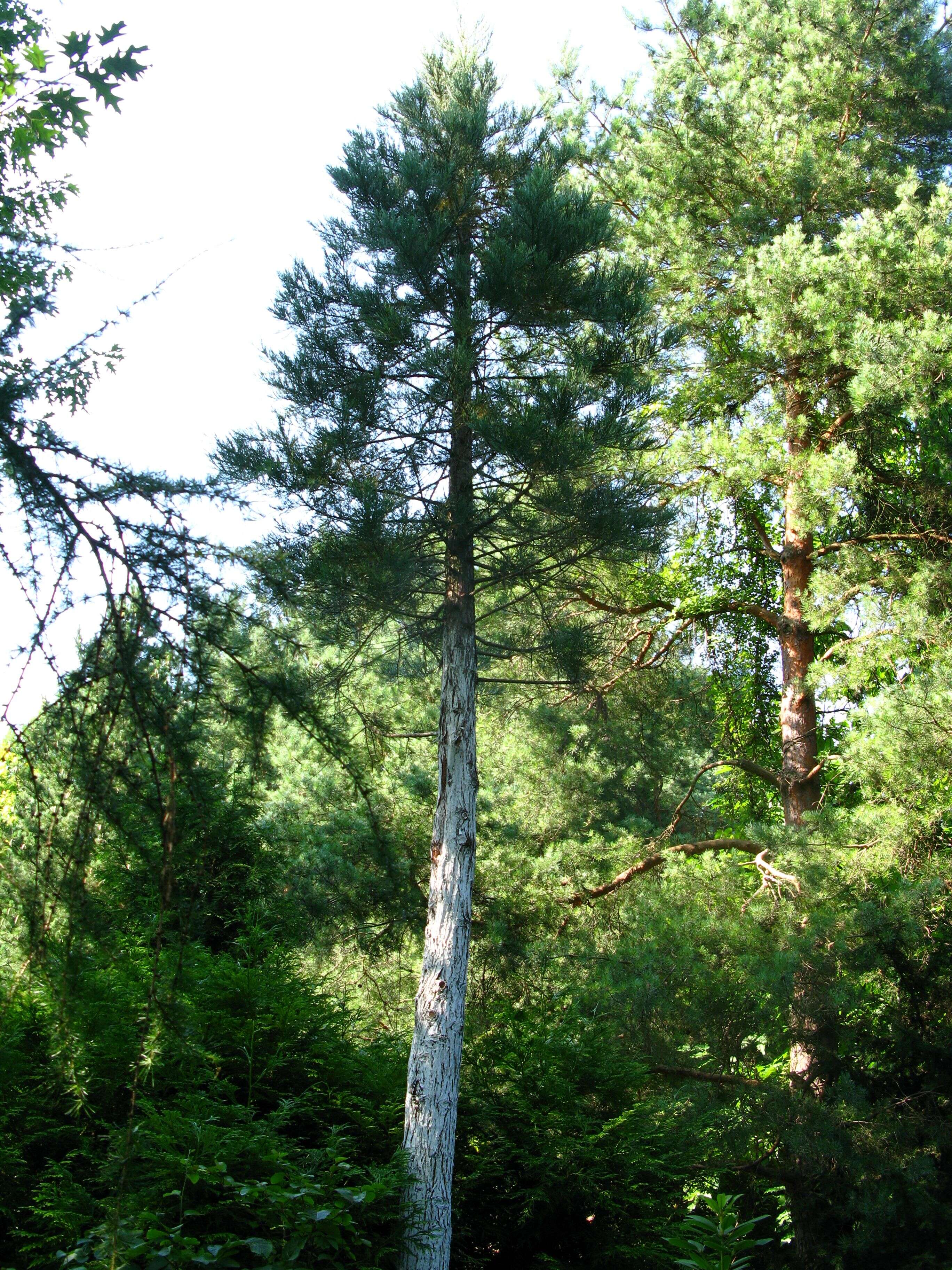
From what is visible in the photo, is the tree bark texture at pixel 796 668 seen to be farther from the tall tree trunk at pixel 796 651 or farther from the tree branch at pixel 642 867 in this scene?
the tree branch at pixel 642 867

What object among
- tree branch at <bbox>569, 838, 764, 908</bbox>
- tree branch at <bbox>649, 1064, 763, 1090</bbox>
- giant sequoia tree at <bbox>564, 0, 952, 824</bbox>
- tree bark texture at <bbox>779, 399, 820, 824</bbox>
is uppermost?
giant sequoia tree at <bbox>564, 0, 952, 824</bbox>

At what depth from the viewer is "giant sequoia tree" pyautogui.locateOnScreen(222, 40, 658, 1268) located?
21.4 feet

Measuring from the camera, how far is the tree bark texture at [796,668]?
9445mm

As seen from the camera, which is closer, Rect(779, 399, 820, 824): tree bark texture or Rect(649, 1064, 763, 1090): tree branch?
Rect(649, 1064, 763, 1090): tree branch

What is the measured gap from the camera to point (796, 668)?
383 inches

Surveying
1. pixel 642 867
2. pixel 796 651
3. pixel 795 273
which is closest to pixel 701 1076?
pixel 642 867

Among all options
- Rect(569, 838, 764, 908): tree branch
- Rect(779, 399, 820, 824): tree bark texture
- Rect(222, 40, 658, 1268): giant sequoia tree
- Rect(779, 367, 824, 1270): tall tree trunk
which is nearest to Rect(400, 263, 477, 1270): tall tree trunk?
Rect(222, 40, 658, 1268): giant sequoia tree

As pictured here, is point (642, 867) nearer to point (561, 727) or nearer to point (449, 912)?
point (561, 727)

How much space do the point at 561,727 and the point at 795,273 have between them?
5.29 m

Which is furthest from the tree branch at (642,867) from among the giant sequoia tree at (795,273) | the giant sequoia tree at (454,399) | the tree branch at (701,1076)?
the giant sequoia tree at (454,399)

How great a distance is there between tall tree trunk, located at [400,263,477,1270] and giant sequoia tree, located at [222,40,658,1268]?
0.06 feet

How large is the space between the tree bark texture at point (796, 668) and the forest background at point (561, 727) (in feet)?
0.17

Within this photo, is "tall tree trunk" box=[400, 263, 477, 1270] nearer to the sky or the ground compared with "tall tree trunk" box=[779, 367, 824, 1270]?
nearer to the ground

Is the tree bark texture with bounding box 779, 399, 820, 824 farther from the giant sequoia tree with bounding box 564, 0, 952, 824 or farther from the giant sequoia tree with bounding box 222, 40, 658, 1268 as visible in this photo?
the giant sequoia tree with bounding box 222, 40, 658, 1268
